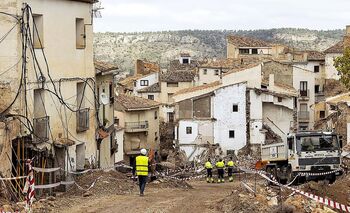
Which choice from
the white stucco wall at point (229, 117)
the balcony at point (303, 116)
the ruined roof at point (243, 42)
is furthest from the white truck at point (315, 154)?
the ruined roof at point (243, 42)

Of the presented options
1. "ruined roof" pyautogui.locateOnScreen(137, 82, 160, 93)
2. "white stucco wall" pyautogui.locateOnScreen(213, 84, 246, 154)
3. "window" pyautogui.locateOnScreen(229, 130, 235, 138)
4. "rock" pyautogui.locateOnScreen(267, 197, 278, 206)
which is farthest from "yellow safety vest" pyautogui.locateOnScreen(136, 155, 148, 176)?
"ruined roof" pyautogui.locateOnScreen(137, 82, 160, 93)

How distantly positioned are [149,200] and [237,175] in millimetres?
26903

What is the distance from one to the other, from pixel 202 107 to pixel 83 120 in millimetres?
30699

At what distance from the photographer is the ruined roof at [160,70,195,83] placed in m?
88.0

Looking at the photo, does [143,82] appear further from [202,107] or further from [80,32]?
[80,32]

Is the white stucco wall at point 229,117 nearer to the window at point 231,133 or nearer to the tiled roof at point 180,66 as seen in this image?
the window at point 231,133

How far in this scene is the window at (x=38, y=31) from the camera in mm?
27016

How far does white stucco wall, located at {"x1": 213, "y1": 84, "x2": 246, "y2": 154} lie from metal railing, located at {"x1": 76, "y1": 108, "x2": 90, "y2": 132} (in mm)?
29763

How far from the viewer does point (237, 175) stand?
1938 inches

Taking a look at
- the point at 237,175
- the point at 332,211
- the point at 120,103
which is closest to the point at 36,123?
the point at 332,211

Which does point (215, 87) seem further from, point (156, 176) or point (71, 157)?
point (71, 157)

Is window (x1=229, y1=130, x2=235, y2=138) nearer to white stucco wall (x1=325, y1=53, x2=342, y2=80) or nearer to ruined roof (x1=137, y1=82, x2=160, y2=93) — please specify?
white stucco wall (x1=325, y1=53, x2=342, y2=80)

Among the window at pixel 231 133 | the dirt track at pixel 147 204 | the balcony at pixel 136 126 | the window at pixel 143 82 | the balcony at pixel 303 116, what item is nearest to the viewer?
the dirt track at pixel 147 204

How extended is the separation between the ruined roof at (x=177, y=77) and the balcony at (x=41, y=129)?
2376 inches
